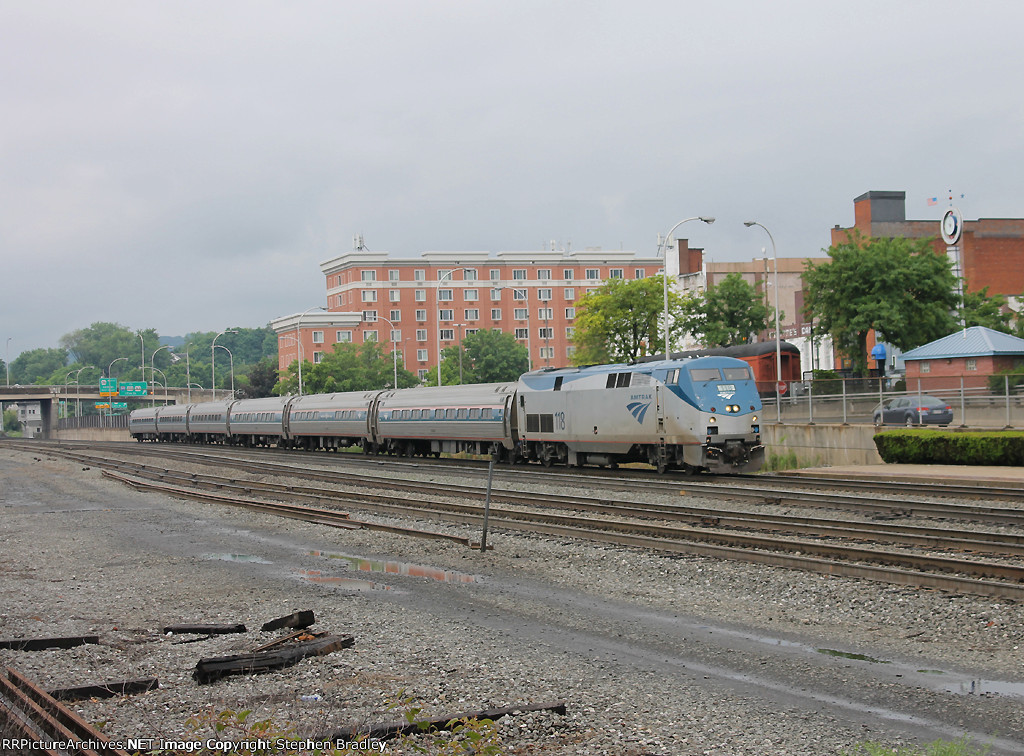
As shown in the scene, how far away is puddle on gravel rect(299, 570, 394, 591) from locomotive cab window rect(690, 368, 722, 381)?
14706mm

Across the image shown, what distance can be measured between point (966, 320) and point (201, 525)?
50.1m

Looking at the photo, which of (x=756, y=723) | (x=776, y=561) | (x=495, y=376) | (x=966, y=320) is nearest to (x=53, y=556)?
(x=776, y=561)

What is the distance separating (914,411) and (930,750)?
30731 mm

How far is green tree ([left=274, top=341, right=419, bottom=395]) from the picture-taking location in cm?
9100

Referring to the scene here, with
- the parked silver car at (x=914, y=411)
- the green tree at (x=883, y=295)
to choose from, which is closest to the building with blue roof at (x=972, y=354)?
the parked silver car at (x=914, y=411)

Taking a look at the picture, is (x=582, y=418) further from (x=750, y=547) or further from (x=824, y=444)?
(x=750, y=547)

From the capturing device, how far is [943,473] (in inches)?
1064

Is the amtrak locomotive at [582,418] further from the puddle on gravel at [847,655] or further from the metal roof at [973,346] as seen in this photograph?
the metal roof at [973,346]

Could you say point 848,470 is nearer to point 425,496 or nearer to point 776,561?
point 425,496

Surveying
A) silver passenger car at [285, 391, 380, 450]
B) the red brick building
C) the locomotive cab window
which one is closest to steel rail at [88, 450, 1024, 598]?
the locomotive cab window

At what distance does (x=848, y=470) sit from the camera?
29594mm

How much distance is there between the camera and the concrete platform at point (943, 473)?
24.0m

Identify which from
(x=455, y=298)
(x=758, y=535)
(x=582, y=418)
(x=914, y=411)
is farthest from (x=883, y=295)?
(x=455, y=298)

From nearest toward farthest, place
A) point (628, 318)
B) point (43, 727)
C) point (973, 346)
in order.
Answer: point (43, 727) < point (973, 346) < point (628, 318)
